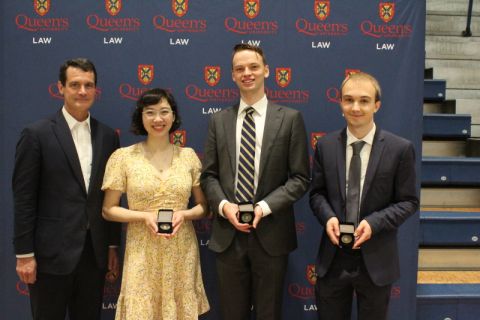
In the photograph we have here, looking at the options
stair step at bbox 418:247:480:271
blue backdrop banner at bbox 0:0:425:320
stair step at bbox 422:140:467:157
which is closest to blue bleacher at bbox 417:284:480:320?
stair step at bbox 418:247:480:271

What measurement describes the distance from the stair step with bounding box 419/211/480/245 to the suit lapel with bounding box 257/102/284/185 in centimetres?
189

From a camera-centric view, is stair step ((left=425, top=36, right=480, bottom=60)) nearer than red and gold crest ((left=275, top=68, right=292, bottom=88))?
No

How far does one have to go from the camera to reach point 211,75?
2986 millimetres

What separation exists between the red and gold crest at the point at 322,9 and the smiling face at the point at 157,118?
4.45 feet

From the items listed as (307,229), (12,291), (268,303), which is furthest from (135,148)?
(12,291)

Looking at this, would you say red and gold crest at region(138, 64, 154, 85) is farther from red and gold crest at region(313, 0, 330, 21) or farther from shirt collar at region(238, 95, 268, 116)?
red and gold crest at region(313, 0, 330, 21)

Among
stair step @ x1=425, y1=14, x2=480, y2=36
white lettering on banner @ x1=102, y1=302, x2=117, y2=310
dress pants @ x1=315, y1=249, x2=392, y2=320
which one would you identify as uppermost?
stair step @ x1=425, y1=14, x2=480, y2=36

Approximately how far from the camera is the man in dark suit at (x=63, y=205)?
7.38 ft

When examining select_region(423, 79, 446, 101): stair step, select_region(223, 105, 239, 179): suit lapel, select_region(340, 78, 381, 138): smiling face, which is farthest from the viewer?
select_region(423, 79, 446, 101): stair step

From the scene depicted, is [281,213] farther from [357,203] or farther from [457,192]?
[457,192]

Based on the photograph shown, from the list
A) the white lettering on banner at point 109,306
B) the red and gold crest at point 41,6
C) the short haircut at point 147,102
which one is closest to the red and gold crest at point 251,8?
the short haircut at point 147,102

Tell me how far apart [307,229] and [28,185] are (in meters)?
1.81

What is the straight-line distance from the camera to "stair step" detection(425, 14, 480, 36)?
17.5 ft

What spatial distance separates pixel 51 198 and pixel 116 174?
0.38 metres
